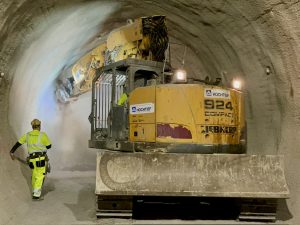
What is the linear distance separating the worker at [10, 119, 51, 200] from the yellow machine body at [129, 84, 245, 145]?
7.10ft

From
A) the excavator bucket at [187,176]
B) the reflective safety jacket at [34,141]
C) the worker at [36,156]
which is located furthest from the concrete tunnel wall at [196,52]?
the excavator bucket at [187,176]

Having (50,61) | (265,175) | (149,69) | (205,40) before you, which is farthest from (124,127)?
(50,61)

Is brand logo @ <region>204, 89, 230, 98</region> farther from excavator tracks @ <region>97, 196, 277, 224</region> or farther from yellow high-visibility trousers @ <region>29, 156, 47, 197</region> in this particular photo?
yellow high-visibility trousers @ <region>29, 156, 47, 197</region>

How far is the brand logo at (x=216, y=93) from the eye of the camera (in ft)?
21.2

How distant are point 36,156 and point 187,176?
10.5ft

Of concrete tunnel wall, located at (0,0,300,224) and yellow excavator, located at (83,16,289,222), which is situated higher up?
concrete tunnel wall, located at (0,0,300,224)

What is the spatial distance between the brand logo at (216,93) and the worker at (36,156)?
328 cm

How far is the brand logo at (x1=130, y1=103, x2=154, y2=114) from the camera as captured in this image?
6.47 m

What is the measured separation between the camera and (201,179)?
5816 millimetres

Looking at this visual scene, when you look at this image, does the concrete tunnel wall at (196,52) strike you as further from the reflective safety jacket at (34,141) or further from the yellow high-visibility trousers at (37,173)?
the reflective safety jacket at (34,141)

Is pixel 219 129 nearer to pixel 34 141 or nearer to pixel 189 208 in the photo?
pixel 189 208

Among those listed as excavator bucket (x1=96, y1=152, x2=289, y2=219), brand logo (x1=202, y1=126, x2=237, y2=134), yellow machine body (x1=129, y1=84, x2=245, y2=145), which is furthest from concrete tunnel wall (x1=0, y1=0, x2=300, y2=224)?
yellow machine body (x1=129, y1=84, x2=245, y2=145)

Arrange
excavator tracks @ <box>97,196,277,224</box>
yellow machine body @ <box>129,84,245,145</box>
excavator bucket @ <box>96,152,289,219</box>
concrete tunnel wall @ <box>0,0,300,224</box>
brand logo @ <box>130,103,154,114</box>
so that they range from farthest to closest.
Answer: concrete tunnel wall @ <box>0,0,300,224</box>, brand logo @ <box>130,103,154,114</box>, yellow machine body @ <box>129,84,245,145</box>, excavator tracks @ <box>97,196,277,224</box>, excavator bucket @ <box>96,152,289,219</box>

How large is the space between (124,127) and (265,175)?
259cm
